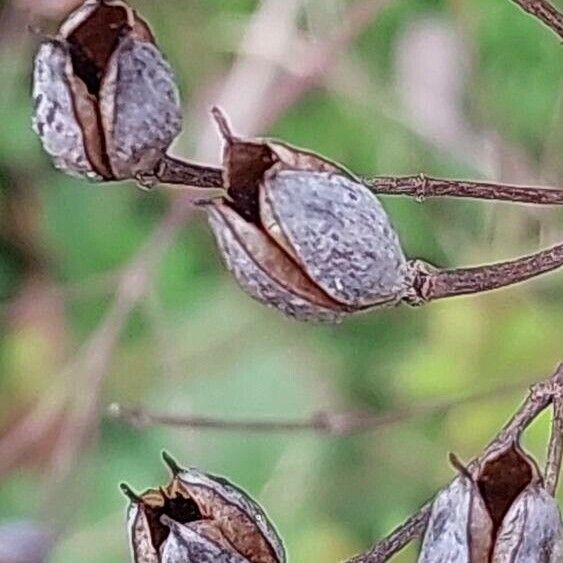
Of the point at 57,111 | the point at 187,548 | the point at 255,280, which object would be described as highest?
the point at 57,111

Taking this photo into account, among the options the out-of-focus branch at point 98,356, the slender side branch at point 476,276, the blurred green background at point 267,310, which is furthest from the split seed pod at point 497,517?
the out-of-focus branch at point 98,356

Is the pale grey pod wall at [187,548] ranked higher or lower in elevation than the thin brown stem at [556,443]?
lower

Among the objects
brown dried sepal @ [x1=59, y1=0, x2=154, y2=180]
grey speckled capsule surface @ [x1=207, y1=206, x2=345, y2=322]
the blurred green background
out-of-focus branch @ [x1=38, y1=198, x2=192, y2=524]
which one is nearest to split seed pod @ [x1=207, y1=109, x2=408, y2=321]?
grey speckled capsule surface @ [x1=207, y1=206, x2=345, y2=322]

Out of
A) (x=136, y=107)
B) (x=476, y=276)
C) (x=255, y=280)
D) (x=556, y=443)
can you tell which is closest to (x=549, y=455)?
(x=556, y=443)

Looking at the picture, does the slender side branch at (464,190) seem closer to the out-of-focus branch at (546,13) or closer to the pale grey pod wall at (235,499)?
the out-of-focus branch at (546,13)

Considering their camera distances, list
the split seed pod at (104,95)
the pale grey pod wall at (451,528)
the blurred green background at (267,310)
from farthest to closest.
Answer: the blurred green background at (267,310) → the split seed pod at (104,95) → the pale grey pod wall at (451,528)

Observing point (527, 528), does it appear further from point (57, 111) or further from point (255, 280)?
point (57, 111)

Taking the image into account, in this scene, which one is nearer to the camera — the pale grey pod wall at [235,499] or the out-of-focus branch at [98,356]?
the pale grey pod wall at [235,499]

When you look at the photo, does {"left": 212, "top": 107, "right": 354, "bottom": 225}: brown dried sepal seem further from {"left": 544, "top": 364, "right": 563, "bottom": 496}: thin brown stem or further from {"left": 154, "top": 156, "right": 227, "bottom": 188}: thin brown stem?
{"left": 544, "top": 364, "right": 563, "bottom": 496}: thin brown stem
